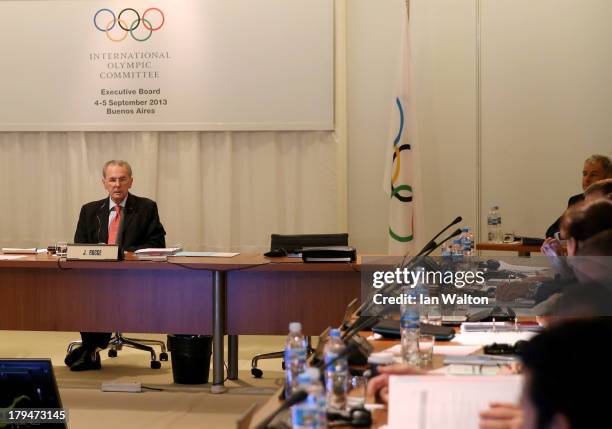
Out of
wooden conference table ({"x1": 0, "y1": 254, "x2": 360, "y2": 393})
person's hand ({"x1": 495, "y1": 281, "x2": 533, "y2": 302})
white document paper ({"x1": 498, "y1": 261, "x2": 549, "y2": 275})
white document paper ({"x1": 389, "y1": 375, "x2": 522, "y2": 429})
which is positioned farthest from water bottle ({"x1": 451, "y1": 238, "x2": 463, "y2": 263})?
white document paper ({"x1": 389, "y1": 375, "x2": 522, "y2": 429})

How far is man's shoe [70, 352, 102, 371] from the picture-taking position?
6082mm

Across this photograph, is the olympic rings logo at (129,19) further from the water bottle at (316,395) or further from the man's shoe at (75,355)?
the water bottle at (316,395)

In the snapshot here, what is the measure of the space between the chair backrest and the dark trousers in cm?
149

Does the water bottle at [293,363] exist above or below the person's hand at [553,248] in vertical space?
below

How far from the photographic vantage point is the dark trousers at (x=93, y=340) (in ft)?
20.1

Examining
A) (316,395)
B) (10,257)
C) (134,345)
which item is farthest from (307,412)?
(134,345)

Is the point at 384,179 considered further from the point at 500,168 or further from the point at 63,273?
the point at 63,273

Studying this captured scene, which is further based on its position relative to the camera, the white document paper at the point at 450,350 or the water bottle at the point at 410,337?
the white document paper at the point at 450,350

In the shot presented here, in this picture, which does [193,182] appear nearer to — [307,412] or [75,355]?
[75,355]

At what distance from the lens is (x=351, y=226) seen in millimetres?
7363

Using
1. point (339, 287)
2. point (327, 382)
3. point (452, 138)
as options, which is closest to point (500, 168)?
point (452, 138)

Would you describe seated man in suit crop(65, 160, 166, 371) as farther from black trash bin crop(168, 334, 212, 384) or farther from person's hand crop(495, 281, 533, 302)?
person's hand crop(495, 281, 533, 302)

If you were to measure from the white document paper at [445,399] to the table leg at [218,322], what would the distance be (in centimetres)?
327

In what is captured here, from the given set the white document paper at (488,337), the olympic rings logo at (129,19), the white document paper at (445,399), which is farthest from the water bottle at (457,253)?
the olympic rings logo at (129,19)
